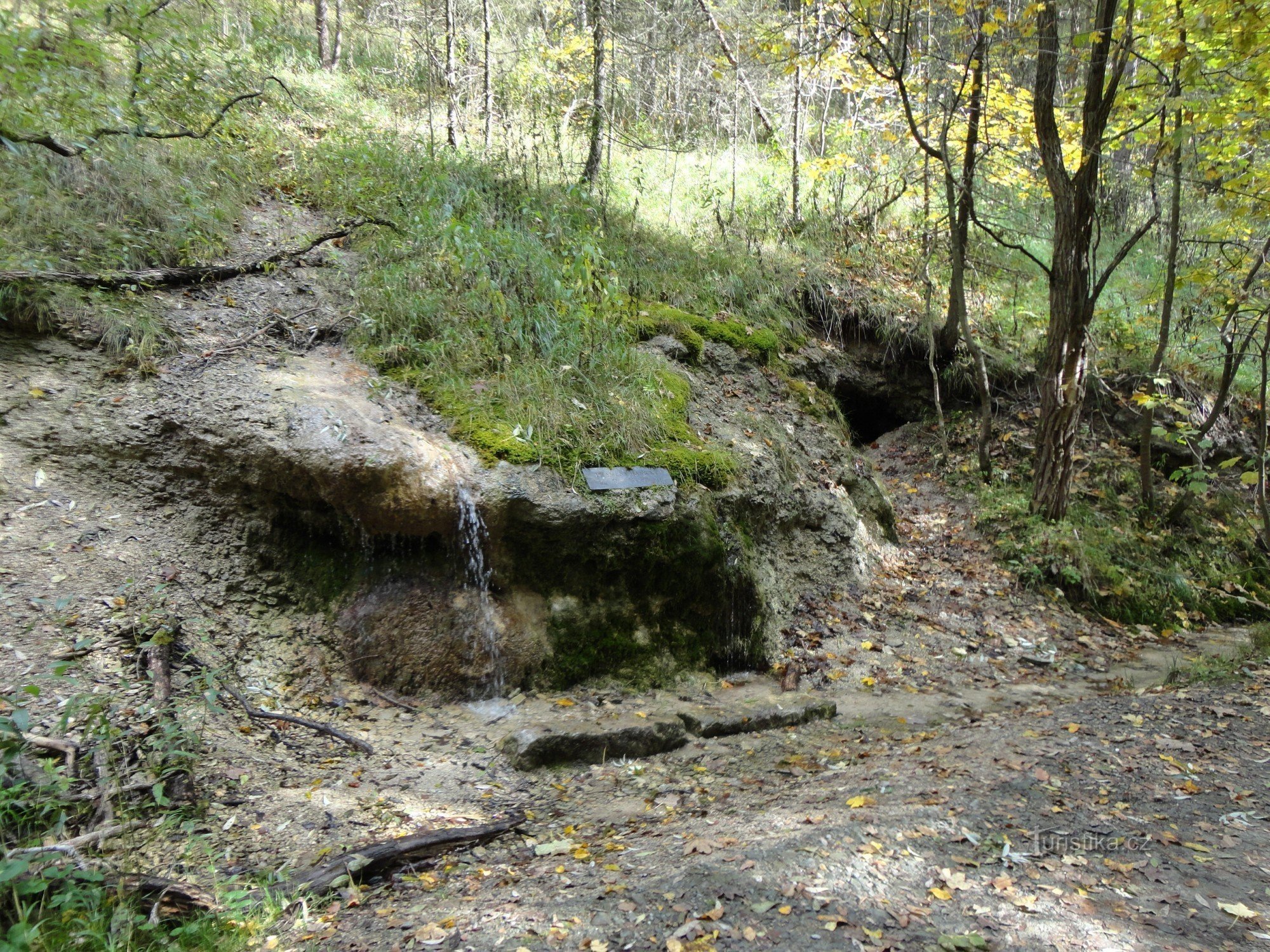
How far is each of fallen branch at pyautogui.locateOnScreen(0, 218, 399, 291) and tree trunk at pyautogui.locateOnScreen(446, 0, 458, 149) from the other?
3081 millimetres

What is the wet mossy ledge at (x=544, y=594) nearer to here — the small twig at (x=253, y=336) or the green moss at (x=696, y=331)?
the small twig at (x=253, y=336)

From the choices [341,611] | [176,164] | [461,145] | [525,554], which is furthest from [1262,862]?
[461,145]

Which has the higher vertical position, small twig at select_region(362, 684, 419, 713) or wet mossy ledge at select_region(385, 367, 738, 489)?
wet mossy ledge at select_region(385, 367, 738, 489)

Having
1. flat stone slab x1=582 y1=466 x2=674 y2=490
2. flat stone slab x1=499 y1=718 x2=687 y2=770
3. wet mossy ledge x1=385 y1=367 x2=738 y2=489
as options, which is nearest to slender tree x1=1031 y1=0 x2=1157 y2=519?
wet mossy ledge x1=385 y1=367 x2=738 y2=489

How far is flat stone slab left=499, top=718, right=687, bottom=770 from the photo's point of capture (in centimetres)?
453

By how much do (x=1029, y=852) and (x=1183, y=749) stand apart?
1968 millimetres

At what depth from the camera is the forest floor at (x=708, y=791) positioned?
9.23 ft

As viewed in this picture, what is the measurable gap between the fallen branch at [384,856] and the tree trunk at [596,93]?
7863 mm

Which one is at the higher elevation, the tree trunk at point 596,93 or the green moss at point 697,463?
the tree trunk at point 596,93

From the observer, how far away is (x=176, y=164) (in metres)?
7.08

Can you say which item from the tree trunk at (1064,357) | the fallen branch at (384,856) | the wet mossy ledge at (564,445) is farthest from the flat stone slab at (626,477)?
the tree trunk at (1064,357)

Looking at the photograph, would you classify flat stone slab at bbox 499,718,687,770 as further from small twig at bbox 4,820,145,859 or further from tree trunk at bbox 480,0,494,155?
tree trunk at bbox 480,0,494,155

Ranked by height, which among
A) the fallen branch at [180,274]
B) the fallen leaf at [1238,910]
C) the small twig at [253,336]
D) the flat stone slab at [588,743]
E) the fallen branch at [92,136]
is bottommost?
the flat stone slab at [588,743]

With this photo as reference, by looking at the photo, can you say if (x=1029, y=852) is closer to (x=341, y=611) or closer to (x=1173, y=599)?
(x=341, y=611)
